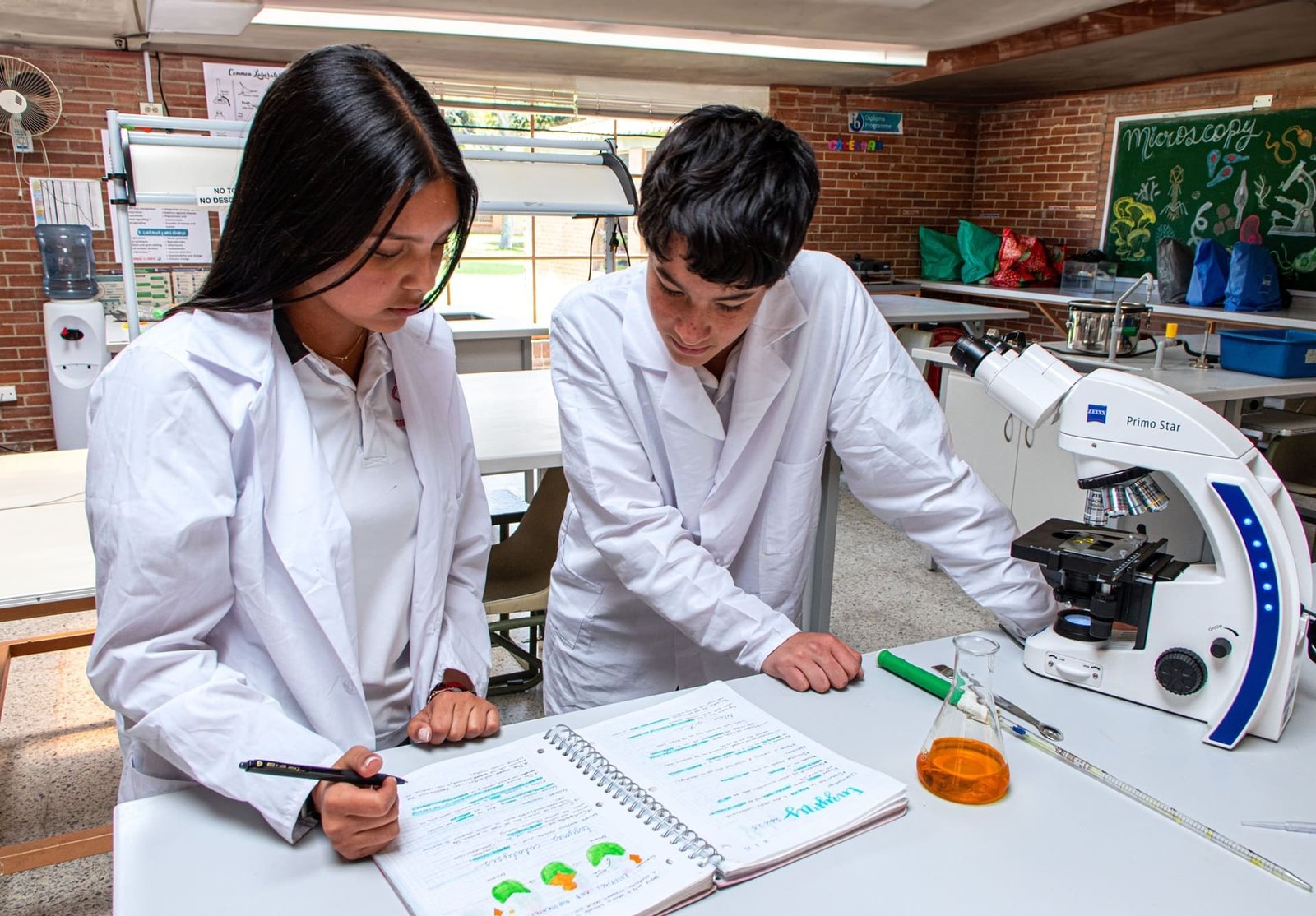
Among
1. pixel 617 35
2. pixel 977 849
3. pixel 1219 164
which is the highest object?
pixel 617 35

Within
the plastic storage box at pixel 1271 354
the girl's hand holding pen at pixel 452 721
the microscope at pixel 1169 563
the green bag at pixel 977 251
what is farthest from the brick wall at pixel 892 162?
the microscope at pixel 1169 563

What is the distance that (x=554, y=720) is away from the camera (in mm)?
1051

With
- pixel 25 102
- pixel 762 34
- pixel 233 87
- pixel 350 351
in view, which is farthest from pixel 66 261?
pixel 350 351

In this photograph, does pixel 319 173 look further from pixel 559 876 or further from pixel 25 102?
pixel 25 102

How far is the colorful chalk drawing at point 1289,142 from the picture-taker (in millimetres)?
5398

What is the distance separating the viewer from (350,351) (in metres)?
1.10

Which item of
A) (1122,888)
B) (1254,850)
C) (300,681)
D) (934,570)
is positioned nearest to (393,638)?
(300,681)

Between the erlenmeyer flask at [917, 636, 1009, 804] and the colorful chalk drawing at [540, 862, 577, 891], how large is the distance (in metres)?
0.38

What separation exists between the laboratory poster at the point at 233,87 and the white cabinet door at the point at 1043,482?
4782 mm

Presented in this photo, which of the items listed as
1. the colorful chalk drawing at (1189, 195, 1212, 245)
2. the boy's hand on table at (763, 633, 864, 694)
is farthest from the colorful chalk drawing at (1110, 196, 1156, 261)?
A: the boy's hand on table at (763, 633, 864, 694)

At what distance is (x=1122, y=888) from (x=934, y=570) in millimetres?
3232

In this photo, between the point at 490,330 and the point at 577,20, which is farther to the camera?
the point at 577,20

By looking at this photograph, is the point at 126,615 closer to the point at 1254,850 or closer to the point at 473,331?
the point at 1254,850

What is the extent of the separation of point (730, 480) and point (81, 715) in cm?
232
